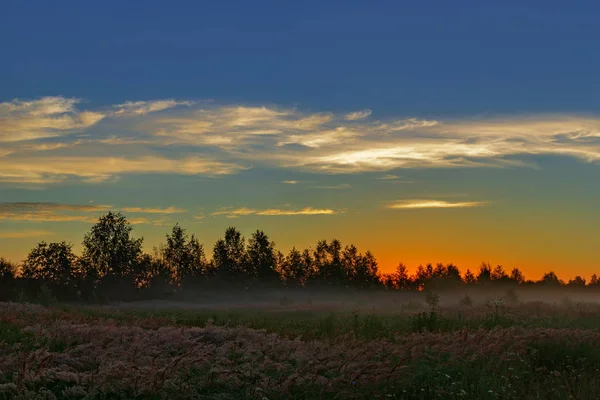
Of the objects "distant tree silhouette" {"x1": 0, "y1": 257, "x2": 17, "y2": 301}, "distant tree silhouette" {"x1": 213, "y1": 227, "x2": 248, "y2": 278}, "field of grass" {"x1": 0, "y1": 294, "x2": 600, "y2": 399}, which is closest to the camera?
"field of grass" {"x1": 0, "y1": 294, "x2": 600, "y2": 399}

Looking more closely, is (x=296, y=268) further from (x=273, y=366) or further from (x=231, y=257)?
(x=273, y=366)

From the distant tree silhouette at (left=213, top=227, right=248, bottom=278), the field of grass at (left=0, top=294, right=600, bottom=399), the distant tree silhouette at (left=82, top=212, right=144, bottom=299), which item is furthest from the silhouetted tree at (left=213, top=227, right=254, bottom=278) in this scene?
the field of grass at (left=0, top=294, right=600, bottom=399)

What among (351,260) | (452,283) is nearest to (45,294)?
A: (351,260)

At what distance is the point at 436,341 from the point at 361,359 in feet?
9.76

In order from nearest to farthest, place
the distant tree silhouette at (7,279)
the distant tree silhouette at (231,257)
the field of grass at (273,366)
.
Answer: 1. the field of grass at (273,366)
2. the distant tree silhouette at (7,279)
3. the distant tree silhouette at (231,257)

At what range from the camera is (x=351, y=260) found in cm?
9612

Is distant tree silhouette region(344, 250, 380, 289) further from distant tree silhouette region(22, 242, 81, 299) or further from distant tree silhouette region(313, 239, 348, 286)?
distant tree silhouette region(22, 242, 81, 299)

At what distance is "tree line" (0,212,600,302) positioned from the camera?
207 feet

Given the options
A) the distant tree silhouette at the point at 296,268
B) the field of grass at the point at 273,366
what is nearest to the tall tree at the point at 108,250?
the distant tree silhouette at the point at 296,268

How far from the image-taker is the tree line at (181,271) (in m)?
63.1

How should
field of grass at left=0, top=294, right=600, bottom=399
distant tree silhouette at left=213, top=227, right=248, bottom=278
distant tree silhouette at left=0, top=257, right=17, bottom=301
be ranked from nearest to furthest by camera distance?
field of grass at left=0, top=294, right=600, bottom=399 → distant tree silhouette at left=0, top=257, right=17, bottom=301 → distant tree silhouette at left=213, top=227, right=248, bottom=278

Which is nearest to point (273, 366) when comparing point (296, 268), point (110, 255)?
point (110, 255)

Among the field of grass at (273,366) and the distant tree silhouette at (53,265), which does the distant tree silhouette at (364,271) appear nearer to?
the distant tree silhouette at (53,265)

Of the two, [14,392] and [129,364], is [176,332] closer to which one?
[129,364]
